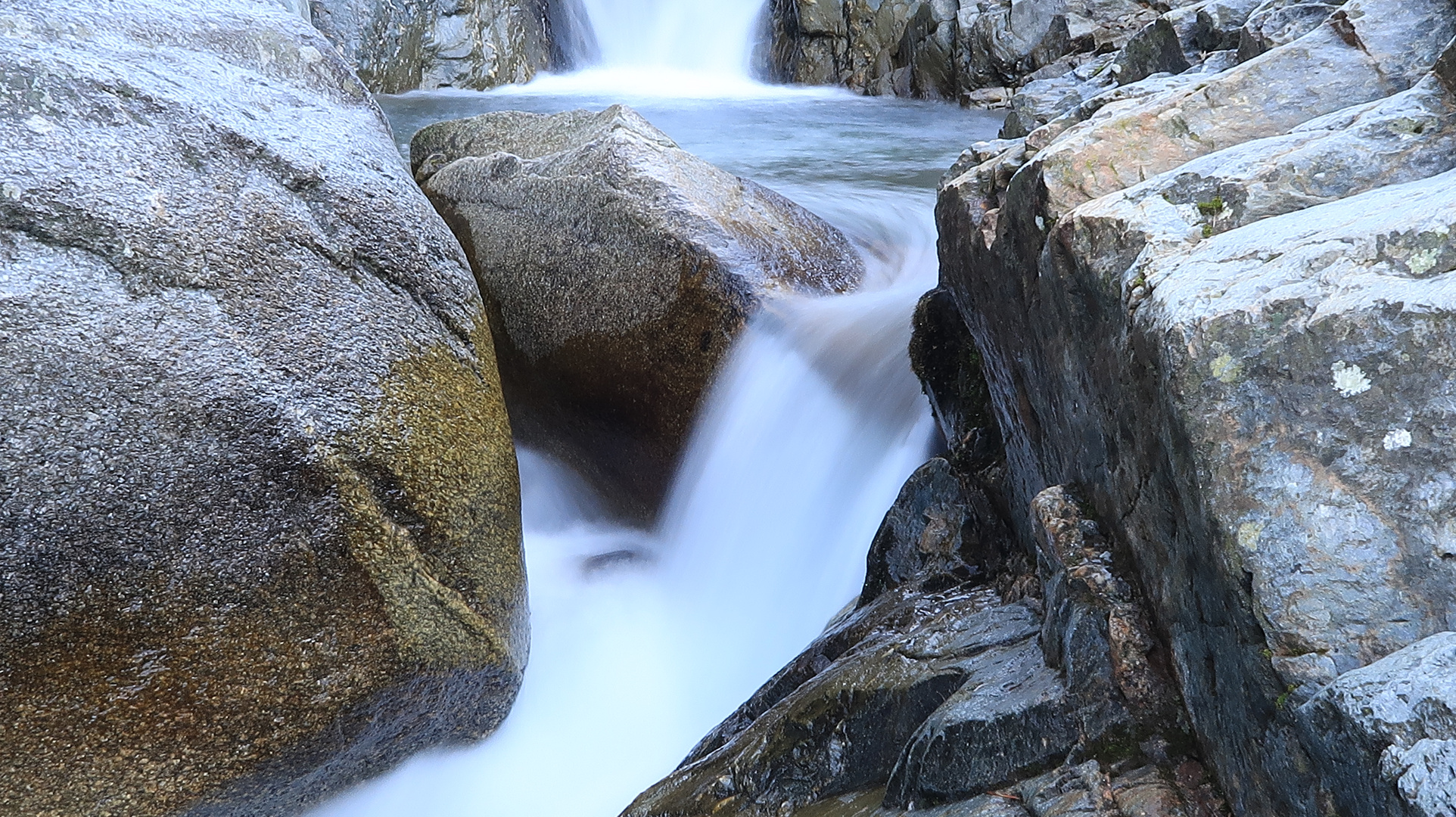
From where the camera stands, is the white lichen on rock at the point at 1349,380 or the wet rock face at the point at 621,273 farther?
the wet rock face at the point at 621,273

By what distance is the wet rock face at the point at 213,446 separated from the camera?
303cm

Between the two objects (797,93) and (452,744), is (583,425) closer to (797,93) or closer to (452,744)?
(452,744)

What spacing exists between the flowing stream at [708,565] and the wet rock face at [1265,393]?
2008 millimetres

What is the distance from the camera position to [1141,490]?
2.19 m

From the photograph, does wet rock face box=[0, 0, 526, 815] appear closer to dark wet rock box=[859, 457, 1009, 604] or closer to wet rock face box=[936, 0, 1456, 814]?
dark wet rock box=[859, 457, 1009, 604]

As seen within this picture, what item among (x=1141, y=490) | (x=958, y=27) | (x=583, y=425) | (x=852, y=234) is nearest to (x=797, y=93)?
(x=958, y=27)

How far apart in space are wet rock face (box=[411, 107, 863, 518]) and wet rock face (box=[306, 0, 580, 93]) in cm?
1213

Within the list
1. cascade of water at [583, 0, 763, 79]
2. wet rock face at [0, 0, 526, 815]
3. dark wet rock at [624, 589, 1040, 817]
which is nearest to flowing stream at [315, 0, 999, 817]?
wet rock face at [0, 0, 526, 815]

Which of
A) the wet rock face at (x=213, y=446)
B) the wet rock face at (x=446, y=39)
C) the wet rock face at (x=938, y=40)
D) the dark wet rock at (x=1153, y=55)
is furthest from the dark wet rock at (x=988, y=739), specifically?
the wet rock face at (x=446, y=39)

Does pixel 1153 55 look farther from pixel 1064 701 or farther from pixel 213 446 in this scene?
pixel 213 446

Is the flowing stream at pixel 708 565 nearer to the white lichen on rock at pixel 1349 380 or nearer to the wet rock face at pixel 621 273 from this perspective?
the wet rock face at pixel 621 273

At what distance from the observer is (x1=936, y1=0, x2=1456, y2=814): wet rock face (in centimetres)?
167

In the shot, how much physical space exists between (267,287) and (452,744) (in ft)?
6.61

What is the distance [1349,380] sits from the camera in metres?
1.77
